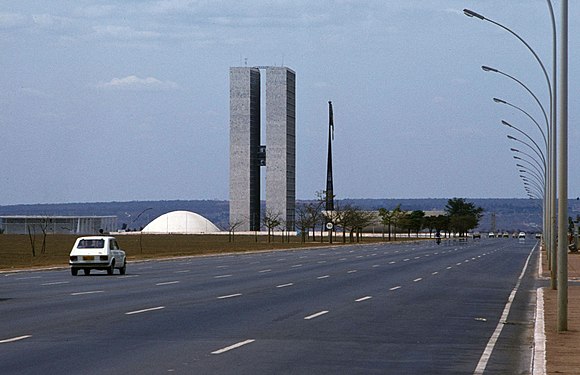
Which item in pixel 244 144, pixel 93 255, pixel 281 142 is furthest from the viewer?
Result: pixel 244 144

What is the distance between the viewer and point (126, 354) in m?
15.7

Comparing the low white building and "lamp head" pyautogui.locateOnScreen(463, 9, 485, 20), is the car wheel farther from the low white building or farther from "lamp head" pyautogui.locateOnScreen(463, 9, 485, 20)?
the low white building

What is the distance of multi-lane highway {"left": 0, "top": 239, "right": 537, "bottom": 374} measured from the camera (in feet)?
49.2

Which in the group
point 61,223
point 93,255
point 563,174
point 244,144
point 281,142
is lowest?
point 93,255

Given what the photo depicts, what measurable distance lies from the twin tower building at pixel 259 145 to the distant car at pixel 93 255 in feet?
443

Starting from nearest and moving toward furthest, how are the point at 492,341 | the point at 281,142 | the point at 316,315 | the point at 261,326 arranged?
the point at 492,341 < the point at 261,326 < the point at 316,315 < the point at 281,142

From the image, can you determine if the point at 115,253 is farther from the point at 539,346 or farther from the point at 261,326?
the point at 539,346

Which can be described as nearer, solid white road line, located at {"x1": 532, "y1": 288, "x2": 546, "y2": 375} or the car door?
solid white road line, located at {"x1": 532, "y1": 288, "x2": 546, "y2": 375}

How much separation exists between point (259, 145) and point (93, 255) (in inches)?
5777

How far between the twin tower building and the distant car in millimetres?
135026

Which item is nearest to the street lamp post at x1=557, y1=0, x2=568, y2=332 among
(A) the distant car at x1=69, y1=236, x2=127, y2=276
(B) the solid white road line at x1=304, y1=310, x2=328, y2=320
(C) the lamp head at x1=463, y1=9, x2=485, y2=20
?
(B) the solid white road line at x1=304, y1=310, x2=328, y2=320

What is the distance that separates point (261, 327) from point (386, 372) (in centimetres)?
634

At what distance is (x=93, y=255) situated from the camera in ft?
143

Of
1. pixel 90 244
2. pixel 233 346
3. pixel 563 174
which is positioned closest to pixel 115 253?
pixel 90 244
